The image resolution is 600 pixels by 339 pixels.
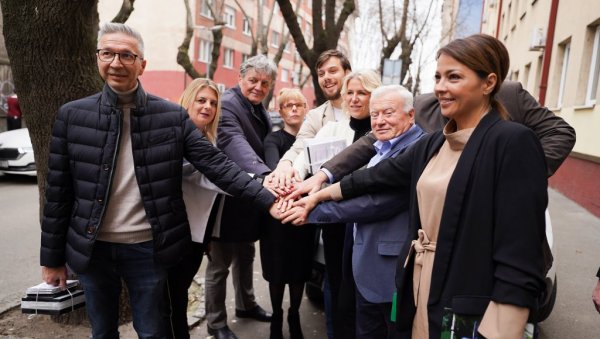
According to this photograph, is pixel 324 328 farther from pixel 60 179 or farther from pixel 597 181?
pixel 597 181

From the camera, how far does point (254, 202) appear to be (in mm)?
2596

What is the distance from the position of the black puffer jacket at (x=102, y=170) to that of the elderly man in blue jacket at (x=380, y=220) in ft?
2.71

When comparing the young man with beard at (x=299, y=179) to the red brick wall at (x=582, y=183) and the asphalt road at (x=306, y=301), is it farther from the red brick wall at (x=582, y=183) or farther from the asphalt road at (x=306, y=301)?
the red brick wall at (x=582, y=183)

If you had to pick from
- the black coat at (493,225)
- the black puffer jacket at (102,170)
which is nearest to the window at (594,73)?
the black coat at (493,225)

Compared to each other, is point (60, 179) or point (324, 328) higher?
point (60, 179)

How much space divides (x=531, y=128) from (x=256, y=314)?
100 inches

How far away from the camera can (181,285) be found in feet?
9.04

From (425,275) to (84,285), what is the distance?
1.77 m

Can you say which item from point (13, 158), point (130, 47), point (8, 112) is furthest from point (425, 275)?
point (8, 112)

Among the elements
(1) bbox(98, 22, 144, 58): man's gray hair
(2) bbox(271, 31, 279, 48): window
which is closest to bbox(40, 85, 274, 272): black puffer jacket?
(1) bbox(98, 22, 144, 58): man's gray hair

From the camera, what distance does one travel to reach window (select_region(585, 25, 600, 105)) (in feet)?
28.0

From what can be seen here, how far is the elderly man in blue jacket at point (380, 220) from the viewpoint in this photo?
91.7 inches

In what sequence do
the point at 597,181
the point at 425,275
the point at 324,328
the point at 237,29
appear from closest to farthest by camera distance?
the point at 425,275 → the point at 324,328 → the point at 597,181 → the point at 237,29

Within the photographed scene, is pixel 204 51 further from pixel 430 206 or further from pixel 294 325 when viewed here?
pixel 430 206
